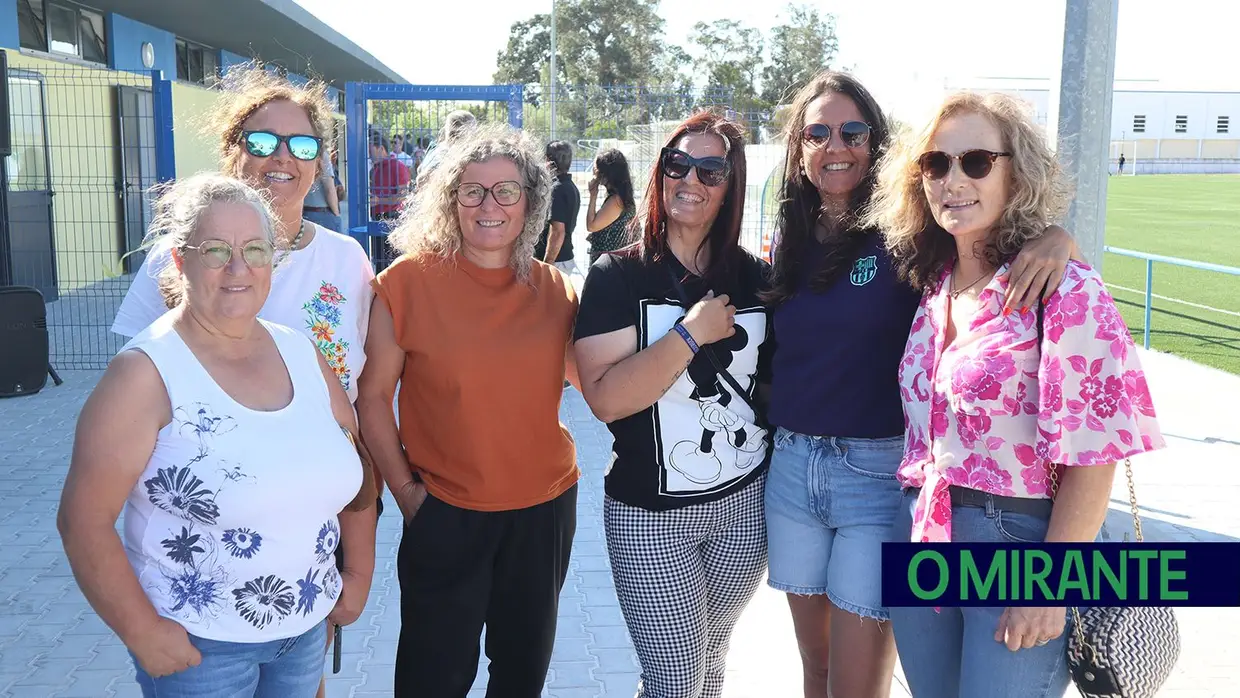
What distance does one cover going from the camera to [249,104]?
2.84 metres

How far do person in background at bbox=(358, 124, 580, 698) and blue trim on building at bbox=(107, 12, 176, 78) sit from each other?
13937 mm

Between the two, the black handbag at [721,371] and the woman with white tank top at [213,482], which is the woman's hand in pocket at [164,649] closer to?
the woman with white tank top at [213,482]

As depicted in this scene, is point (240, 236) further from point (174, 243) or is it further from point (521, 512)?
point (521, 512)

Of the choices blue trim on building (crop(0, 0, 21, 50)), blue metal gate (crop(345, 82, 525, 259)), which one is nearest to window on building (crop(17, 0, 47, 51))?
blue trim on building (crop(0, 0, 21, 50))

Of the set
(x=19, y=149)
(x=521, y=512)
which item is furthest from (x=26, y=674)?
(x=19, y=149)

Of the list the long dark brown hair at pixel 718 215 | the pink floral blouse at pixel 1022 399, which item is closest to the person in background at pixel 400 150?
the long dark brown hair at pixel 718 215

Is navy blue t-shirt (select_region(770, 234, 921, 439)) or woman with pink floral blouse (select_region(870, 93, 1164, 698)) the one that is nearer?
woman with pink floral blouse (select_region(870, 93, 1164, 698))

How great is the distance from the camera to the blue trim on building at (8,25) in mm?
11625

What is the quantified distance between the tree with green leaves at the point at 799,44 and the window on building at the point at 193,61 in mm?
38014

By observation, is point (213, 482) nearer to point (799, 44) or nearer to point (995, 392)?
point (995, 392)

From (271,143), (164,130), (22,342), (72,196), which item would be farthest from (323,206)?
(271,143)

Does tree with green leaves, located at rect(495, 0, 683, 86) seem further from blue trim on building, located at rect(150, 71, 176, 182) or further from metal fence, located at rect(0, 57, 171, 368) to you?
blue trim on building, located at rect(150, 71, 176, 182)

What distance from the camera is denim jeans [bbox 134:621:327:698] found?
7.11 feet

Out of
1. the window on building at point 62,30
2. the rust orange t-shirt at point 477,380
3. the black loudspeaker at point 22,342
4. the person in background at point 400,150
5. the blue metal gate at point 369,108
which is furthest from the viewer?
the window on building at point 62,30
